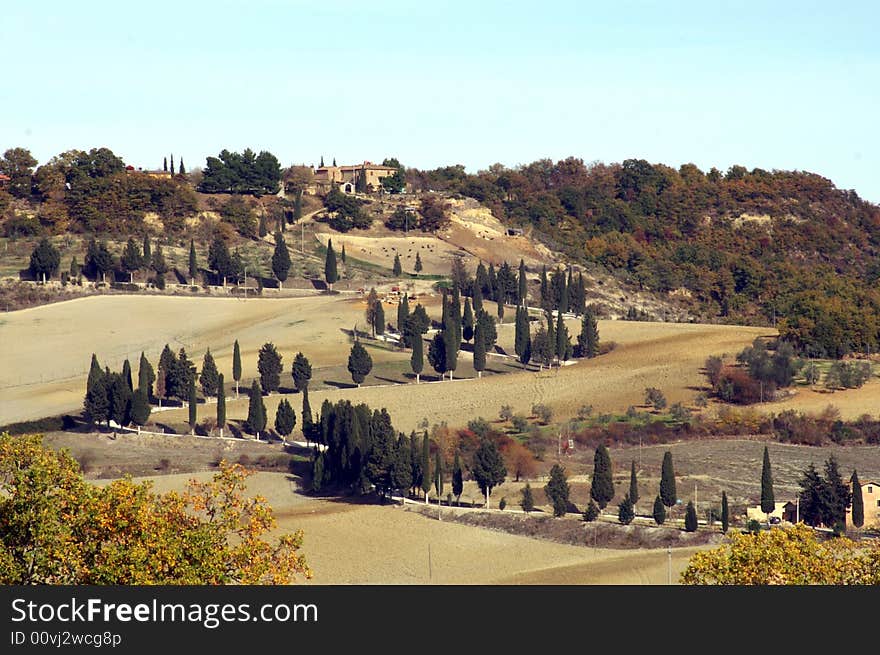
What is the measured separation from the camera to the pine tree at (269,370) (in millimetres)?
116938

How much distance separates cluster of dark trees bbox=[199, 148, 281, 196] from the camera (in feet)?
620

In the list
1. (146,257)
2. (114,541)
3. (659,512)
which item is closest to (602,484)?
(659,512)

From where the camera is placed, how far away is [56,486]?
145 ft

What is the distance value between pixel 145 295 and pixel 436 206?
160 ft

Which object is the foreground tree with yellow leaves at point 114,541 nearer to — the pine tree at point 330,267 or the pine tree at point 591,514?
the pine tree at point 591,514

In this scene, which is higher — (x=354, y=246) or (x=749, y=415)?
(x=354, y=246)

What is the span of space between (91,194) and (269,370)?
2479 inches

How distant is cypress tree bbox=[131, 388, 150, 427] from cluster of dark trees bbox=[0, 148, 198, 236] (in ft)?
211

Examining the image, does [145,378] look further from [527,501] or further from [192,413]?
[527,501]

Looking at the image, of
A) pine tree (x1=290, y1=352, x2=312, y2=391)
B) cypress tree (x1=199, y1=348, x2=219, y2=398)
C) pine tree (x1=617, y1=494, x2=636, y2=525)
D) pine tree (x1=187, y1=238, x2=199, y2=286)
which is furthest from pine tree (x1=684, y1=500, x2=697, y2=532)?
pine tree (x1=187, y1=238, x2=199, y2=286)

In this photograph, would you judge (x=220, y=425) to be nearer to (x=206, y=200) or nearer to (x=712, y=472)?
(x=712, y=472)

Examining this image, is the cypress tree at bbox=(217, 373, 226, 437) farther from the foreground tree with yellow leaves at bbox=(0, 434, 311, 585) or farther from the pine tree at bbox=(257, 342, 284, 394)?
the foreground tree with yellow leaves at bbox=(0, 434, 311, 585)

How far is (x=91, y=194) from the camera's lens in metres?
172
